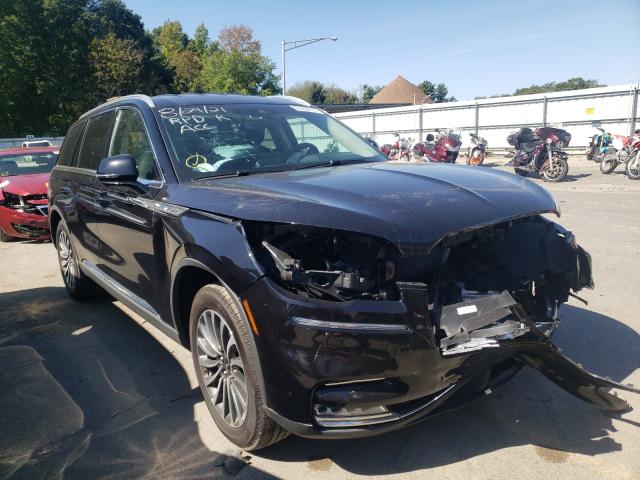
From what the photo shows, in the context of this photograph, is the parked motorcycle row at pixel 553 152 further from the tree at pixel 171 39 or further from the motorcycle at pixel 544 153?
the tree at pixel 171 39

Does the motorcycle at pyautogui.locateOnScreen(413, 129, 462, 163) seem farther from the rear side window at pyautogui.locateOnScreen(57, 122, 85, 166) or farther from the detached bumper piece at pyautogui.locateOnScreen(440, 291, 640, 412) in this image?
the detached bumper piece at pyautogui.locateOnScreen(440, 291, 640, 412)

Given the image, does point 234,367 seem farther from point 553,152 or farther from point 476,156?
point 476,156

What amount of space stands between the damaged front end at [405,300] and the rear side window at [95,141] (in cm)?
243

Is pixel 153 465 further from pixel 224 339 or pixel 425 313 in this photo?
pixel 425 313

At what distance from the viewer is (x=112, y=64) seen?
4081 cm

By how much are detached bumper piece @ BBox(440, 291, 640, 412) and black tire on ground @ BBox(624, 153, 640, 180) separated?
43.6 ft

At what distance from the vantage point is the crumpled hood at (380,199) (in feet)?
7.19

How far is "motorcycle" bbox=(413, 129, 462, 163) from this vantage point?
16406mm

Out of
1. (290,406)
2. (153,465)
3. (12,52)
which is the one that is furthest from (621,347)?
(12,52)

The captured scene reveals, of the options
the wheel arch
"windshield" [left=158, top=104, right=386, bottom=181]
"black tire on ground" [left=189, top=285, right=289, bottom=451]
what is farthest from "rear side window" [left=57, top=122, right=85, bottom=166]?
"black tire on ground" [left=189, top=285, right=289, bottom=451]

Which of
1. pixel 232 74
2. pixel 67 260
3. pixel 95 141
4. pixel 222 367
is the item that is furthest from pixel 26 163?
pixel 232 74

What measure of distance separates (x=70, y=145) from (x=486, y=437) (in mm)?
4754

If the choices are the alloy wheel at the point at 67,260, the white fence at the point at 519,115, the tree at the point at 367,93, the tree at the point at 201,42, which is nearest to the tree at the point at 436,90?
the tree at the point at 367,93

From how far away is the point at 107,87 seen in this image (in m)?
41.2
